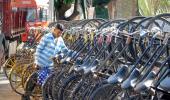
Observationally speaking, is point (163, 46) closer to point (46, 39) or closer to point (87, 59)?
point (87, 59)

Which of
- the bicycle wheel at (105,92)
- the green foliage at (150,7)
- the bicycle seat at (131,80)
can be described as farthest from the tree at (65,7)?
the bicycle seat at (131,80)

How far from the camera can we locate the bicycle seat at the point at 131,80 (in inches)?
238

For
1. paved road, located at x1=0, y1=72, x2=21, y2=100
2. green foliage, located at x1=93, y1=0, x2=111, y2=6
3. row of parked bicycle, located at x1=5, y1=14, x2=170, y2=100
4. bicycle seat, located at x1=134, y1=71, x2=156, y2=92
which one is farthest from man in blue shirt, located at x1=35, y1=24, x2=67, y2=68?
green foliage, located at x1=93, y1=0, x2=111, y2=6

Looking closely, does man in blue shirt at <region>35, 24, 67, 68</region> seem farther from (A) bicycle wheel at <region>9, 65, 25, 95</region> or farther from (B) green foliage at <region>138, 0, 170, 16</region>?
(B) green foliage at <region>138, 0, 170, 16</region>

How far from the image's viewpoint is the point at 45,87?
9633 mm

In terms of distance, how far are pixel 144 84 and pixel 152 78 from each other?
0.12m

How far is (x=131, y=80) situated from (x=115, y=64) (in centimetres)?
126

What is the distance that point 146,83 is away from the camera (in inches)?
228

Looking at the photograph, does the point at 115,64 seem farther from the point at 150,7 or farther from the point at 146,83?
the point at 150,7

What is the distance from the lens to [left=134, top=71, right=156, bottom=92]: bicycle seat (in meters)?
5.76

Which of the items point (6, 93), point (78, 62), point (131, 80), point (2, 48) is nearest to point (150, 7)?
point (2, 48)

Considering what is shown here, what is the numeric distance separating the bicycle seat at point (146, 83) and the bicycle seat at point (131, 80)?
0.13 m

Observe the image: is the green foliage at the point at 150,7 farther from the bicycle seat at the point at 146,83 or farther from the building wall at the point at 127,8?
the bicycle seat at the point at 146,83

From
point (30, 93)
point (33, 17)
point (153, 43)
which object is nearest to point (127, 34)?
point (153, 43)
